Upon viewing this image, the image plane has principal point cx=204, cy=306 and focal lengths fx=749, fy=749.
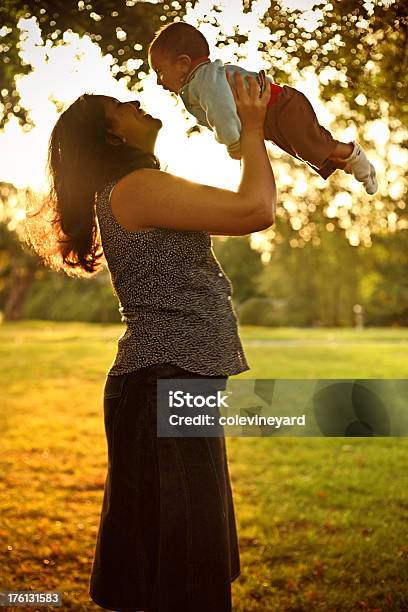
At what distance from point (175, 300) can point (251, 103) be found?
53cm

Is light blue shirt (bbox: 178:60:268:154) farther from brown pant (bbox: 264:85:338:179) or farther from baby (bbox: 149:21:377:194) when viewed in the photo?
brown pant (bbox: 264:85:338:179)

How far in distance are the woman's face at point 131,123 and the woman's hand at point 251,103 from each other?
24cm

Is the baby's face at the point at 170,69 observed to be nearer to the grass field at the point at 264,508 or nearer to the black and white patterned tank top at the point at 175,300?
the black and white patterned tank top at the point at 175,300

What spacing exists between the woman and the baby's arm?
0.04 meters

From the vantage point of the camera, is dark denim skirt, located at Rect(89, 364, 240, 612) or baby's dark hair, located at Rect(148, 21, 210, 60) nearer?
dark denim skirt, located at Rect(89, 364, 240, 612)

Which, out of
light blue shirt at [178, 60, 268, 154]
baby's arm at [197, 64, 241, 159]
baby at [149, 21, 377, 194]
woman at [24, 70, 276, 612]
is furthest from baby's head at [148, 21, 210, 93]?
woman at [24, 70, 276, 612]

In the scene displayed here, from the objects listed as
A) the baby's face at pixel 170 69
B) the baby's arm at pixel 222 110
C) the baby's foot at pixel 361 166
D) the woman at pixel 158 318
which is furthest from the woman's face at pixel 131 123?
the baby's foot at pixel 361 166

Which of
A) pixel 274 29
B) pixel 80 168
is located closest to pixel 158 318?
pixel 80 168

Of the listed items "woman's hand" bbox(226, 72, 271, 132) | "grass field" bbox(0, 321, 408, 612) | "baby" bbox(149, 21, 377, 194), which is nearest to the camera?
"woman's hand" bbox(226, 72, 271, 132)

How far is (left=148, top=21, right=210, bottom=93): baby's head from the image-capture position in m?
2.29

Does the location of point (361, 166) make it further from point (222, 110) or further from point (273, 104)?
point (222, 110)

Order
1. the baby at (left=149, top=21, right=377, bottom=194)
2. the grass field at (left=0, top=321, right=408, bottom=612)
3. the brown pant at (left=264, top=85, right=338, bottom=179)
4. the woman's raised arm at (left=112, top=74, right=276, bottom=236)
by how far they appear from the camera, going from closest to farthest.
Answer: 1. the woman's raised arm at (left=112, top=74, right=276, bottom=236)
2. the baby at (left=149, top=21, right=377, bottom=194)
3. the brown pant at (left=264, top=85, right=338, bottom=179)
4. the grass field at (left=0, top=321, right=408, bottom=612)

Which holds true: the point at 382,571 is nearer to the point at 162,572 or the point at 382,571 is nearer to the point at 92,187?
the point at 162,572

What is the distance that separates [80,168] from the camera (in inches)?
79.5
